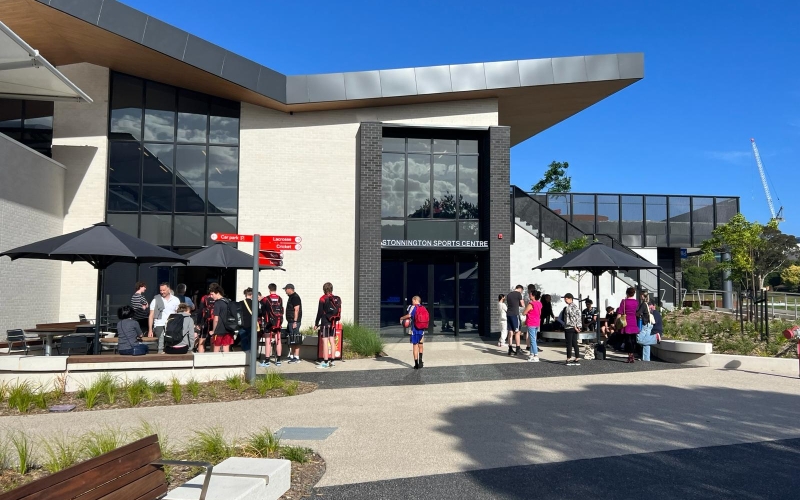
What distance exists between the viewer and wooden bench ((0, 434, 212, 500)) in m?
3.18

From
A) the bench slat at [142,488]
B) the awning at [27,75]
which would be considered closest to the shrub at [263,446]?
the bench slat at [142,488]

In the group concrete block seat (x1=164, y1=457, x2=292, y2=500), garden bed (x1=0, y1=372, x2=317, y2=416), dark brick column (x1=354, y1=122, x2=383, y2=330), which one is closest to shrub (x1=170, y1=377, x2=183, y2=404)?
garden bed (x1=0, y1=372, x2=317, y2=416)

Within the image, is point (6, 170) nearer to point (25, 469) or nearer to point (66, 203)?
point (66, 203)

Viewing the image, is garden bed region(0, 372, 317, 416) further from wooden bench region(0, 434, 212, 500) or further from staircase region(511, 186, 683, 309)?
staircase region(511, 186, 683, 309)

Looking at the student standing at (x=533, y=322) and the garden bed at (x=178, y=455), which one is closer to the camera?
the garden bed at (x=178, y=455)

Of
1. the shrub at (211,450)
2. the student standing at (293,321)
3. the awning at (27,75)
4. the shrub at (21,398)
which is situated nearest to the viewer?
the shrub at (211,450)

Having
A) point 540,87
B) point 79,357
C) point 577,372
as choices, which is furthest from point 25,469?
point 540,87

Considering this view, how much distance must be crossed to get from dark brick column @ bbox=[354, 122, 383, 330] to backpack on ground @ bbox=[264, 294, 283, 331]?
16.1 feet

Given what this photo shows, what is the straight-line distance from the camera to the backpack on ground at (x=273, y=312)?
13.1 metres

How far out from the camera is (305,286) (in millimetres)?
18453

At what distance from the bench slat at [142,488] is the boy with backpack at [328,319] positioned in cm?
837

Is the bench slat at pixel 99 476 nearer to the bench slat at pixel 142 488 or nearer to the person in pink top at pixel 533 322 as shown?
the bench slat at pixel 142 488

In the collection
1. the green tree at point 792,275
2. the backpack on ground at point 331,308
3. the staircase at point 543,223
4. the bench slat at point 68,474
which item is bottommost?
the bench slat at point 68,474

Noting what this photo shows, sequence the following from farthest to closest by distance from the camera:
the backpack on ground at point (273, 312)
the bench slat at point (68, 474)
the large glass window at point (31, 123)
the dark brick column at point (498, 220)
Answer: the dark brick column at point (498, 220) < the large glass window at point (31, 123) < the backpack on ground at point (273, 312) < the bench slat at point (68, 474)
